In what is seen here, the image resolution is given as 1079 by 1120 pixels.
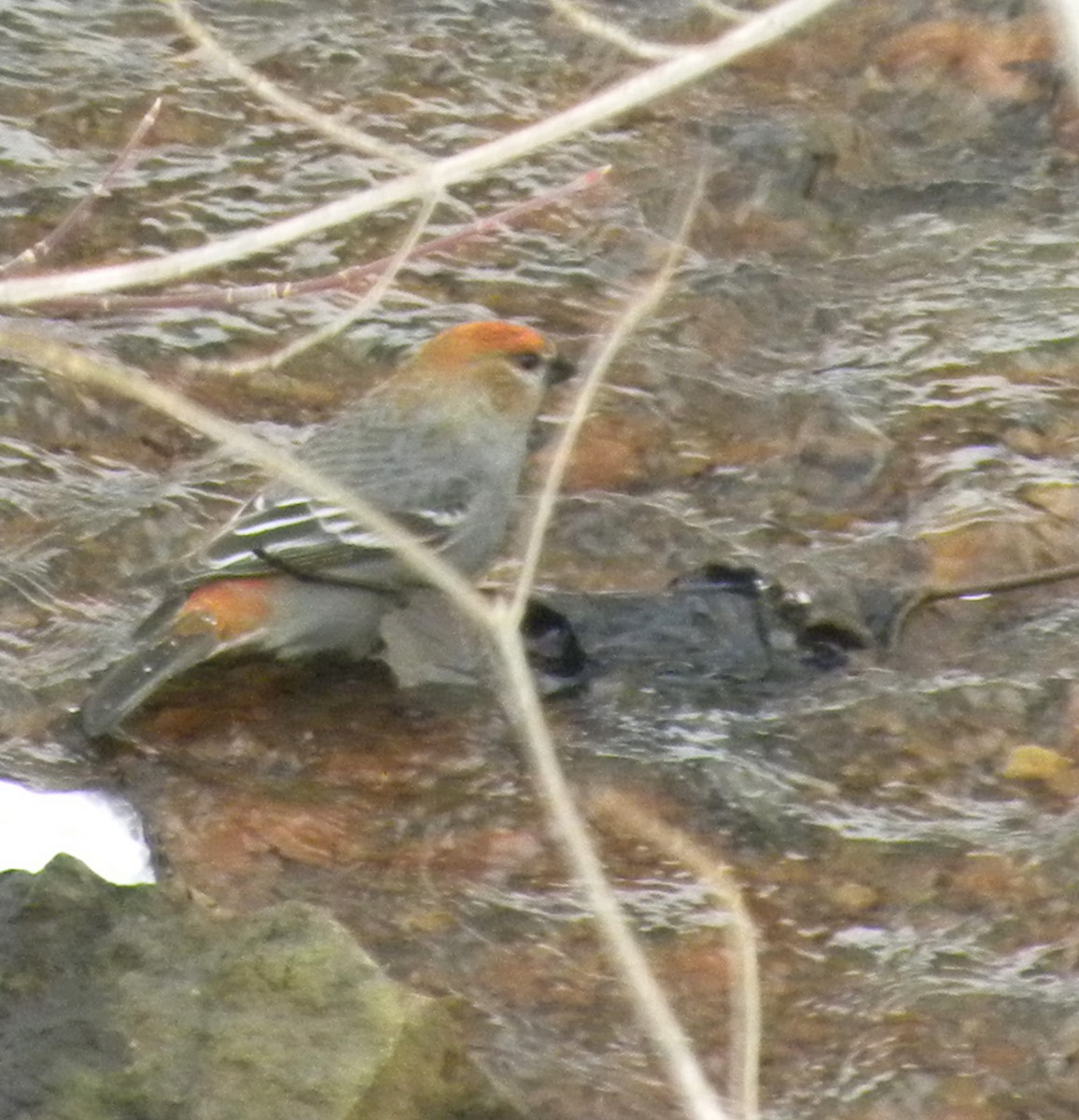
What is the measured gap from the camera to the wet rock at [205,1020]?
3896 millimetres

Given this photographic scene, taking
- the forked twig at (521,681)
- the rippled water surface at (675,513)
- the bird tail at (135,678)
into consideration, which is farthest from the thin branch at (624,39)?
the bird tail at (135,678)

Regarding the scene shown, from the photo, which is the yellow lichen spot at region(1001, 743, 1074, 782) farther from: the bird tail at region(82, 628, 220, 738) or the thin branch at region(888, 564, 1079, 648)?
the bird tail at region(82, 628, 220, 738)

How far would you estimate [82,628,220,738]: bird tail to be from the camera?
5.53 m

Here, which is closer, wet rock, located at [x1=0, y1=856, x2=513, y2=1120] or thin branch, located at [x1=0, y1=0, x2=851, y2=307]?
thin branch, located at [x1=0, y1=0, x2=851, y2=307]

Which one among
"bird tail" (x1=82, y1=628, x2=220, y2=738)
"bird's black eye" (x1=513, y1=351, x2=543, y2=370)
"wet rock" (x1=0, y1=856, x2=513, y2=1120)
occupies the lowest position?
"bird tail" (x1=82, y1=628, x2=220, y2=738)

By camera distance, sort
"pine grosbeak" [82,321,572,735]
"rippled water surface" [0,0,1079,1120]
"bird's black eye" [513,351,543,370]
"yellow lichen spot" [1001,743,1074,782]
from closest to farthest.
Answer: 1. "rippled water surface" [0,0,1079,1120]
2. "yellow lichen spot" [1001,743,1074,782]
3. "pine grosbeak" [82,321,572,735]
4. "bird's black eye" [513,351,543,370]

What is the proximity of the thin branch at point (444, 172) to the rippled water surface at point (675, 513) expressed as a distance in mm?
1947

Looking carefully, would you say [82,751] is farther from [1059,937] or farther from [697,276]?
[697,276]

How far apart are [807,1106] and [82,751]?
2.11 m

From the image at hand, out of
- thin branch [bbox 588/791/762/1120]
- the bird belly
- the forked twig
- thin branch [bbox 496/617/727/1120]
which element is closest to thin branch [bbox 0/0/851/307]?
the forked twig

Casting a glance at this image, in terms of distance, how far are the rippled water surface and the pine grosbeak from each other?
16 cm

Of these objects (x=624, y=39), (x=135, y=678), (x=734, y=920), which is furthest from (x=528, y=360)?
(x=734, y=920)

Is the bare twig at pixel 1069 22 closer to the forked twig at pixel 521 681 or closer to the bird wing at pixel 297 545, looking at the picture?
the forked twig at pixel 521 681

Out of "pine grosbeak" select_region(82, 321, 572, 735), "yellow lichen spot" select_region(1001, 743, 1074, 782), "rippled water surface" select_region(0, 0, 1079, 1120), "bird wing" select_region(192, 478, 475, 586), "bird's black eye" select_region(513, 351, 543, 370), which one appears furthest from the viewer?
"bird's black eye" select_region(513, 351, 543, 370)
